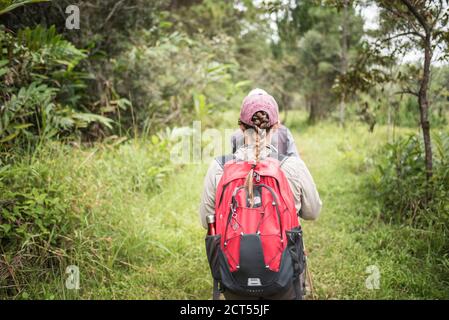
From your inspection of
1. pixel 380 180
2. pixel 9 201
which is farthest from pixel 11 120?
pixel 380 180

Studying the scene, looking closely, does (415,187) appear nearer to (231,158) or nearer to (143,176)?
(231,158)

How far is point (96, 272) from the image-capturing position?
11.4 ft

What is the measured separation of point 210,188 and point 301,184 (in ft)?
1.81

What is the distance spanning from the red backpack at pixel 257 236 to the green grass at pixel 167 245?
1702 millimetres

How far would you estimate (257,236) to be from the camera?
6.01 feet

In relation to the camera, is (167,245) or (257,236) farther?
(167,245)

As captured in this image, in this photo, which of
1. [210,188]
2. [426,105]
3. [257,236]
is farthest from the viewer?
[426,105]

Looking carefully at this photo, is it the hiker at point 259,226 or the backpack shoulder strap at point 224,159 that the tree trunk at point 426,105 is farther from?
the backpack shoulder strap at point 224,159

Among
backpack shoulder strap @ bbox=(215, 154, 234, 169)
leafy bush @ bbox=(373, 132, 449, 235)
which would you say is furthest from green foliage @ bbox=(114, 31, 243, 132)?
leafy bush @ bbox=(373, 132, 449, 235)

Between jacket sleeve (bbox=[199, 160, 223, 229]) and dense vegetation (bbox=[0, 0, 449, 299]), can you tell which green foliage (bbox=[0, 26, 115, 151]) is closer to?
dense vegetation (bbox=[0, 0, 449, 299])

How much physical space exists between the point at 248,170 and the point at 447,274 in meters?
2.64

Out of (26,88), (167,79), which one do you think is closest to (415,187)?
(26,88)

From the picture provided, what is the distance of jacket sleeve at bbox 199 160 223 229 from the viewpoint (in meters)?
2.17

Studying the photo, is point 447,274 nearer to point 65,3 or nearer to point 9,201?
point 9,201
